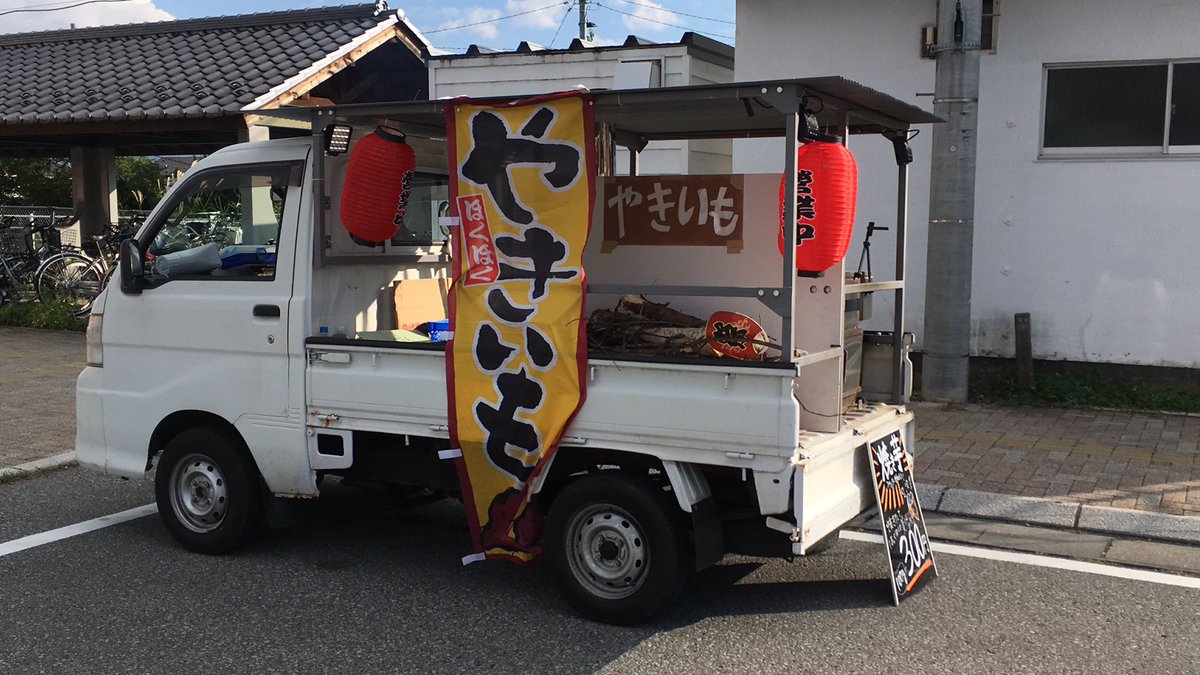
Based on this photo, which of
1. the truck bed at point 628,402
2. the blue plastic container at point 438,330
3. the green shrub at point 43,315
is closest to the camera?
the truck bed at point 628,402

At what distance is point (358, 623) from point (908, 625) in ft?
7.78

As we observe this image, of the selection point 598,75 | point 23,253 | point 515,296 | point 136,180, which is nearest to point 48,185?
point 136,180

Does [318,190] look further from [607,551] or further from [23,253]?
[23,253]

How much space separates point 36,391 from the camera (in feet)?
32.8

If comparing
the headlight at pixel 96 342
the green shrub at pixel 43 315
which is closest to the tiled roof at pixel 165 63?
the green shrub at pixel 43 315

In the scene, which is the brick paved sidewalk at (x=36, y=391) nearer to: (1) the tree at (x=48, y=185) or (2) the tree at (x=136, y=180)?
(1) the tree at (x=48, y=185)

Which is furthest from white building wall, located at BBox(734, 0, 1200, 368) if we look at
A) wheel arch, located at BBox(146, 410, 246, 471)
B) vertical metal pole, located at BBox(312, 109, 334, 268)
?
wheel arch, located at BBox(146, 410, 246, 471)

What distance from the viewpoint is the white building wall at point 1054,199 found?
358 inches

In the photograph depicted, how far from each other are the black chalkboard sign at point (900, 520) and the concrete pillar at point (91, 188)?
552 inches

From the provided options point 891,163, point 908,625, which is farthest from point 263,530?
point 891,163

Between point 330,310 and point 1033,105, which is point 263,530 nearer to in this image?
point 330,310

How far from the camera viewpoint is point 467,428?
16.0 ft

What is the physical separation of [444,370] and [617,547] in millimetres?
1116

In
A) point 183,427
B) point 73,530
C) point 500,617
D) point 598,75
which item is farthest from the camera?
point 598,75
